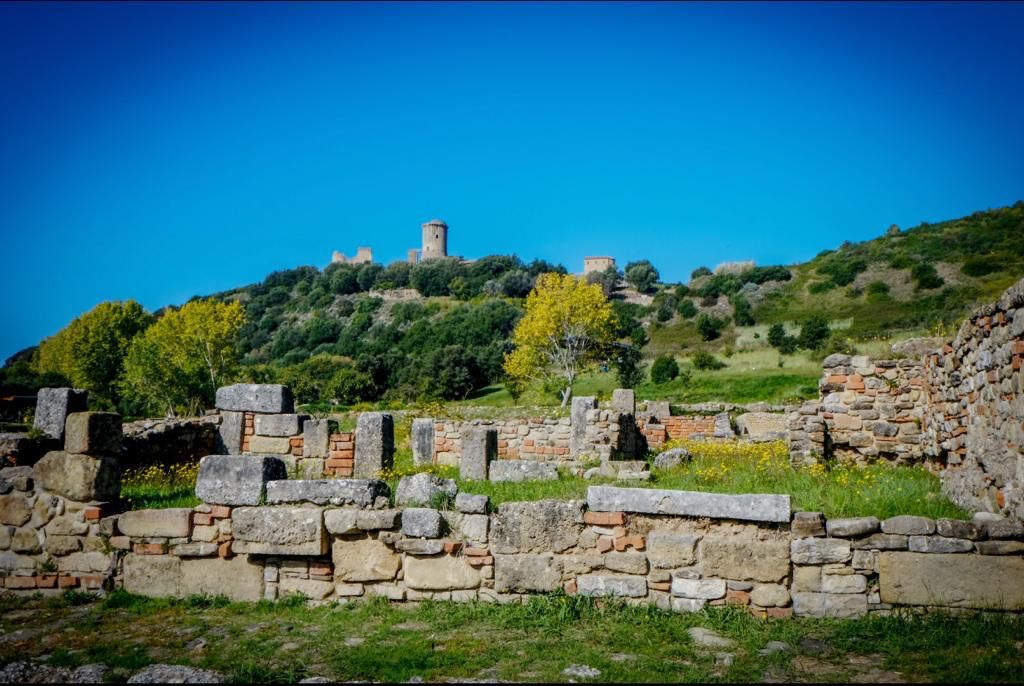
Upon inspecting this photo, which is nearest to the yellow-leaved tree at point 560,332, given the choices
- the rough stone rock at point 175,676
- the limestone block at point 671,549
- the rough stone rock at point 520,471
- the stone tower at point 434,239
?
the rough stone rock at point 520,471

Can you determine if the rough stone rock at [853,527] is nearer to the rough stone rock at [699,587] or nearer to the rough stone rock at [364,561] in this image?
the rough stone rock at [699,587]

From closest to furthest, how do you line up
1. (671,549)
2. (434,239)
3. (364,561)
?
(671,549) → (364,561) → (434,239)

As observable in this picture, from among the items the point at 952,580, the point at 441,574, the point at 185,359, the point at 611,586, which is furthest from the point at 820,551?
the point at 185,359

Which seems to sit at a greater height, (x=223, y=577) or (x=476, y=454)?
(x=476, y=454)

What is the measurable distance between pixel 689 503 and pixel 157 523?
572cm

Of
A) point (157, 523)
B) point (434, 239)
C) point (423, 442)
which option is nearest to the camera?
point (157, 523)

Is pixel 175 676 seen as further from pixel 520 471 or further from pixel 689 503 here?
pixel 520 471

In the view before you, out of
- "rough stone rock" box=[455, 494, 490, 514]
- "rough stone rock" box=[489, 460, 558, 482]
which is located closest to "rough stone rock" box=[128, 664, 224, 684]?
"rough stone rock" box=[455, 494, 490, 514]

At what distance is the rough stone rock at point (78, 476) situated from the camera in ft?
26.5

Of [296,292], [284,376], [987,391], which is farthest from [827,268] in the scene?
[296,292]

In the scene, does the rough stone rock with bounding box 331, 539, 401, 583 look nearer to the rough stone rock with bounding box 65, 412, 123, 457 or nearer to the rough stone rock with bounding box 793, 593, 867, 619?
the rough stone rock with bounding box 65, 412, 123, 457

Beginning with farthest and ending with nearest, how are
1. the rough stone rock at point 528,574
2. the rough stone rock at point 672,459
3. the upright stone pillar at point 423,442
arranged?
the upright stone pillar at point 423,442, the rough stone rock at point 672,459, the rough stone rock at point 528,574

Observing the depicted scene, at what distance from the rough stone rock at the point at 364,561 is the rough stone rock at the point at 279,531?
0.66 ft

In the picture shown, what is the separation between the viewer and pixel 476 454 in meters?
13.7
